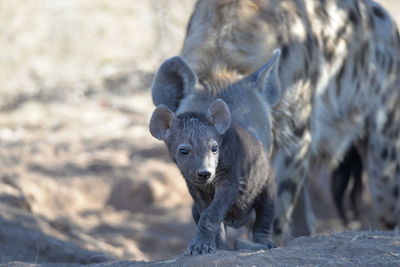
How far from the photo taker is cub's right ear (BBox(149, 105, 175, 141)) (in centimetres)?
379

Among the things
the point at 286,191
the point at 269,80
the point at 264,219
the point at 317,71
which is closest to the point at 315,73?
Answer: the point at 317,71

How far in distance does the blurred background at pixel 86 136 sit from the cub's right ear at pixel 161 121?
1.39 m

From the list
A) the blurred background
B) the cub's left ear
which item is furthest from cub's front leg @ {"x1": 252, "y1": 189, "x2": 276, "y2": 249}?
the blurred background

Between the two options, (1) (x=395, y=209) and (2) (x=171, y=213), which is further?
(2) (x=171, y=213)

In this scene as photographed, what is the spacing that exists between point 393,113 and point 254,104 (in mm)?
2628

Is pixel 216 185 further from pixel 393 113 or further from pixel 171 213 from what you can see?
pixel 171 213

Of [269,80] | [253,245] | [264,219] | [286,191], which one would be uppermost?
[269,80]

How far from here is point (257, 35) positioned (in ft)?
17.6

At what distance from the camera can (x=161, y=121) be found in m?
3.82

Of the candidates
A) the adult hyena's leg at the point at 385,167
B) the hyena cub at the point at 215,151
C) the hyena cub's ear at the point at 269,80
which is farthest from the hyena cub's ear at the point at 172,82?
the adult hyena's leg at the point at 385,167

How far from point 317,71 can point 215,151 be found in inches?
95.5

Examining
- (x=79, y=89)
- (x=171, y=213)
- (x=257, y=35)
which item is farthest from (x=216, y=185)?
(x=79, y=89)

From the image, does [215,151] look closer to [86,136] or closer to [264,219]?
[264,219]

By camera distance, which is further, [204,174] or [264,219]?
[264,219]
